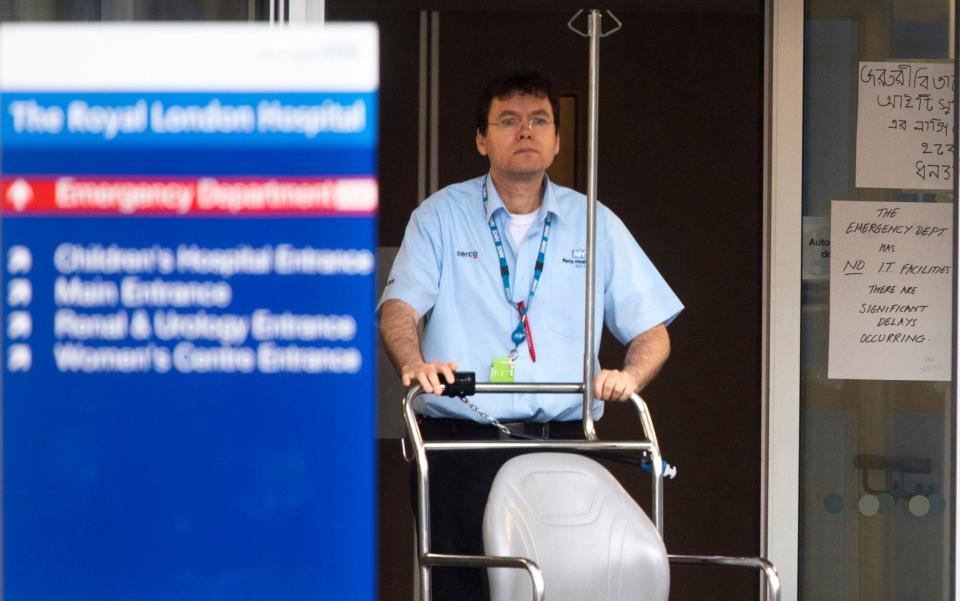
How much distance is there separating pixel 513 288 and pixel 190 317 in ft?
6.85

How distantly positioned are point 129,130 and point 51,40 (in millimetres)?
102

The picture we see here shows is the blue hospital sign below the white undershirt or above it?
below

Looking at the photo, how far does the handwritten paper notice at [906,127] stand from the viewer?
3713mm

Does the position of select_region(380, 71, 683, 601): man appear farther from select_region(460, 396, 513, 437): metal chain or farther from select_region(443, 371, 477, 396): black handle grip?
select_region(443, 371, 477, 396): black handle grip

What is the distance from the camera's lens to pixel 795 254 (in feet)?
12.5

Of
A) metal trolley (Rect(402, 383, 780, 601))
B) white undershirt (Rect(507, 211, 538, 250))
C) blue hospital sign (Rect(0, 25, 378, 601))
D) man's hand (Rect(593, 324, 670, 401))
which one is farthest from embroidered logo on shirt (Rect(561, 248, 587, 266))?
blue hospital sign (Rect(0, 25, 378, 601))

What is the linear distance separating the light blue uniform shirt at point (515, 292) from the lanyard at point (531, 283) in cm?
1

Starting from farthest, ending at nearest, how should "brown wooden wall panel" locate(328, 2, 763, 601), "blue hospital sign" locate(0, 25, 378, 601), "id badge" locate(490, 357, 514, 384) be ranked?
1. "brown wooden wall panel" locate(328, 2, 763, 601)
2. "id badge" locate(490, 357, 514, 384)
3. "blue hospital sign" locate(0, 25, 378, 601)

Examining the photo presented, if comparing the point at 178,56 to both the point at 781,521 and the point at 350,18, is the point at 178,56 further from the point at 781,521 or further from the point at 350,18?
the point at 350,18

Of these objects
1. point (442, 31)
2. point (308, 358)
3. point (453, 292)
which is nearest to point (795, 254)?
point (453, 292)

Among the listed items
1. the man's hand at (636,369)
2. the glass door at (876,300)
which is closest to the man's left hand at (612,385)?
the man's hand at (636,369)

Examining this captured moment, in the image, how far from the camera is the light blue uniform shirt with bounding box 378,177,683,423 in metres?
3.08

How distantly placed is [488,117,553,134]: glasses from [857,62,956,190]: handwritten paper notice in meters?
1.13

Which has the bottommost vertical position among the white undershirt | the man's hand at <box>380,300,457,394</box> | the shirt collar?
the man's hand at <box>380,300,457,394</box>
